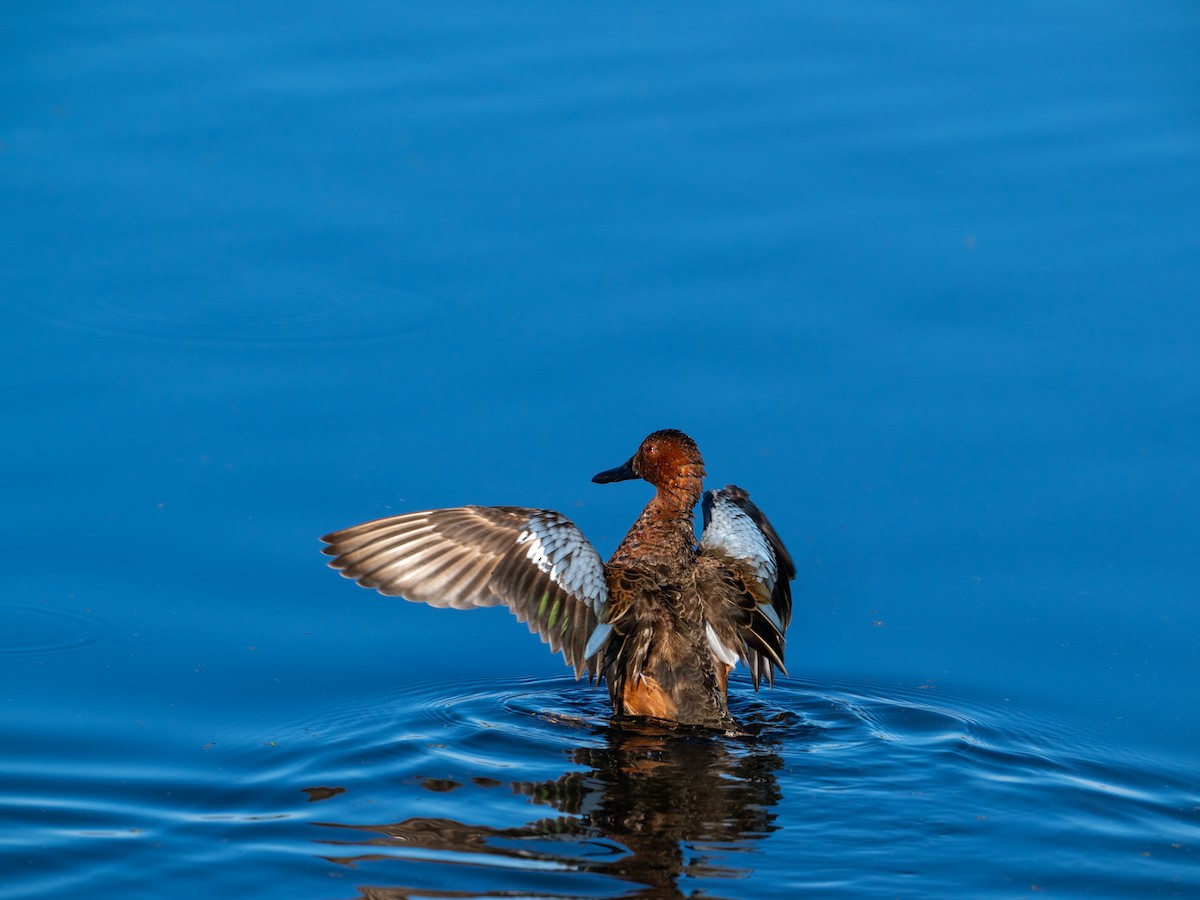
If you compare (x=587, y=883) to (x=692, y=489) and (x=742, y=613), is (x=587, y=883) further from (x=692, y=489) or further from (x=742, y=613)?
(x=692, y=489)

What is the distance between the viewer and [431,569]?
8000 mm

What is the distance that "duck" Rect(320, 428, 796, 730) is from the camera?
7.99m

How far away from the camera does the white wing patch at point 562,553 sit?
8000mm

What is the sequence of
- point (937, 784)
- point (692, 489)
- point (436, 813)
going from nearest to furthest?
1. point (436, 813)
2. point (937, 784)
3. point (692, 489)

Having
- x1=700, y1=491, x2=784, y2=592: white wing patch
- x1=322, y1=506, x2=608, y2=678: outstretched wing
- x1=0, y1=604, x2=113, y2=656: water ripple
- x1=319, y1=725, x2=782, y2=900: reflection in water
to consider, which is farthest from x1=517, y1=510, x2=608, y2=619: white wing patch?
x1=0, y1=604, x2=113, y2=656: water ripple

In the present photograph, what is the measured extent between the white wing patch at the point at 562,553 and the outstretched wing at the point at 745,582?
76cm

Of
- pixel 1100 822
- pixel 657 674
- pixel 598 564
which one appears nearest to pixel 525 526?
pixel 598 564

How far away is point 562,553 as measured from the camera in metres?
8.00

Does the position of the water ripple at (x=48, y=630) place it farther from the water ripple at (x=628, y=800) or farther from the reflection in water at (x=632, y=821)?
the reflection in water at (x=632, y=821)

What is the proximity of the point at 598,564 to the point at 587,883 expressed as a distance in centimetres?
228

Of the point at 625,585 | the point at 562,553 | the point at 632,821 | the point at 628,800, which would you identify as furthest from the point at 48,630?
the point at 632,821

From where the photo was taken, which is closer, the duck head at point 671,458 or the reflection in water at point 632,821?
the reflection in water at point 632,821

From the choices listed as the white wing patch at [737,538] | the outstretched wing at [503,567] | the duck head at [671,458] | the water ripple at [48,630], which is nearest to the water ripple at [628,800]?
the outstretched wing at [503,567]

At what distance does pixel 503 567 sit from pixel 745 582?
1.36m
